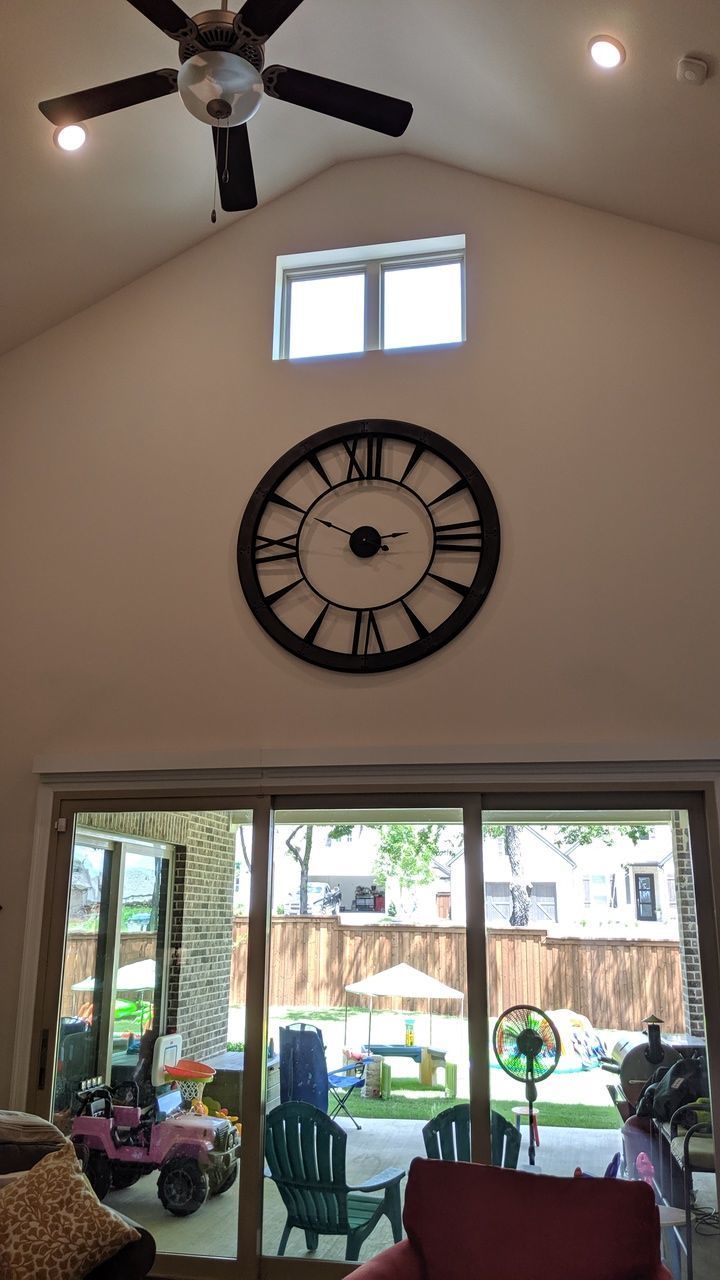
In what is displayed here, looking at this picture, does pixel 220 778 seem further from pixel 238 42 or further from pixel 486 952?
pixel 238 42

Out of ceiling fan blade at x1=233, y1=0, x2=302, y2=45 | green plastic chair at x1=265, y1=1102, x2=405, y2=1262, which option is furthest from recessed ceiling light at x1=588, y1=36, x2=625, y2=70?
green plastic chair at x1=265, y1=1102, x2=405, y2=1262

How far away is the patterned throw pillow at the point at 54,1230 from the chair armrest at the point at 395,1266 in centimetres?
74

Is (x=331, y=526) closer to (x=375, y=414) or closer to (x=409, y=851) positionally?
(x=375, y=414)

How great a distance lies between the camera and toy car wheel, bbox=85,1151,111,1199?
4332 mm

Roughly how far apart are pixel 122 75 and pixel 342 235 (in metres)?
1.28

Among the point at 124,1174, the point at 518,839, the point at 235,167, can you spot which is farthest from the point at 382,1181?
the point at 235,167

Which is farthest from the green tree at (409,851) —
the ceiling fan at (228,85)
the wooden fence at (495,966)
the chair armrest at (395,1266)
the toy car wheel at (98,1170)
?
the ceiling fan at (228,85)

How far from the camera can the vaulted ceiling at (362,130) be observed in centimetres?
390

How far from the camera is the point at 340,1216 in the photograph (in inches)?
161

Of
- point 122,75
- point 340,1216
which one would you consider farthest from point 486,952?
point 122,75

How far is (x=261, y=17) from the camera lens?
2.80 meters

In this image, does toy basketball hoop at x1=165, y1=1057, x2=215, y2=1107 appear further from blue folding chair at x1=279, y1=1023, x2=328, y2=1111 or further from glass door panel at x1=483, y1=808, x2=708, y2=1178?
glass door panel at x1=483, y1=808, x2=708, y2=1178

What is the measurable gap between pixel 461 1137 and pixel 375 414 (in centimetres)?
314

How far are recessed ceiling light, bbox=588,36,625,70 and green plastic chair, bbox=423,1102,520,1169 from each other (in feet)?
13.5
